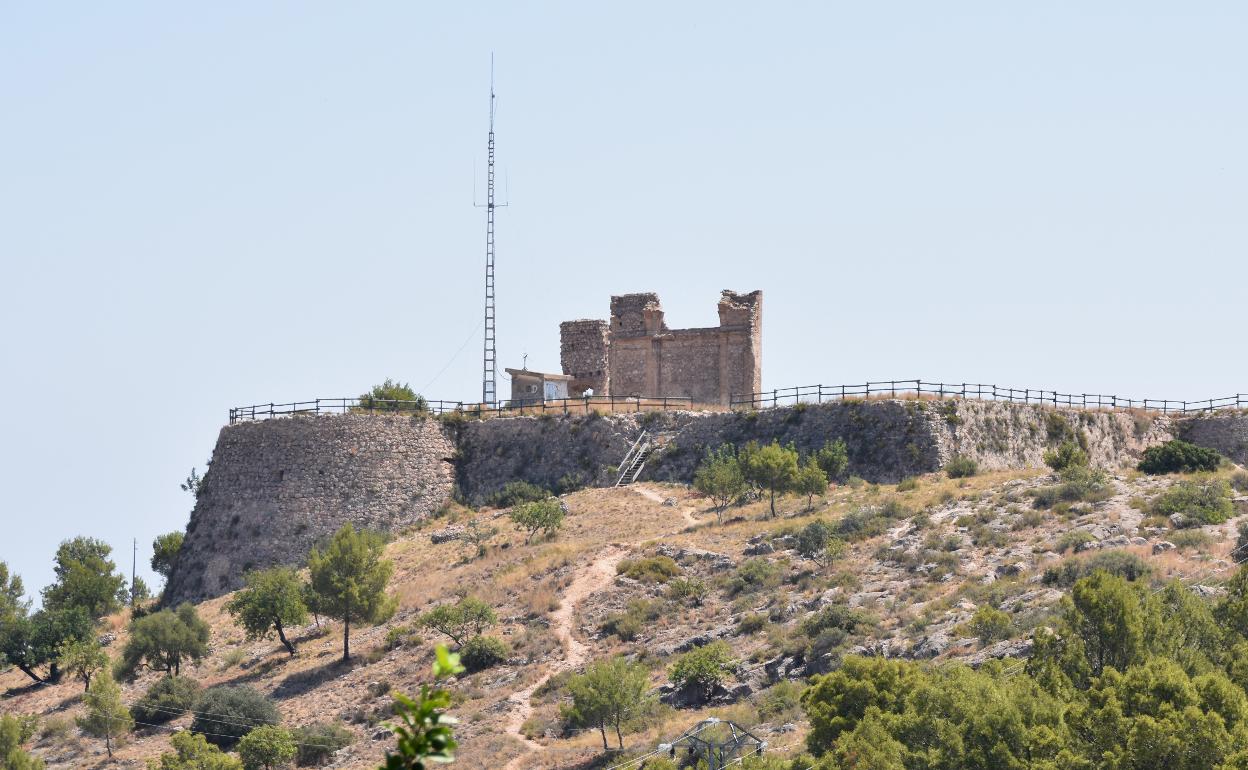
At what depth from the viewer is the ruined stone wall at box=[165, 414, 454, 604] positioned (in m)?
56.2

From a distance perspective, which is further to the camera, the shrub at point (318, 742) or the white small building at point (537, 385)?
the white small building at point (537, 385)

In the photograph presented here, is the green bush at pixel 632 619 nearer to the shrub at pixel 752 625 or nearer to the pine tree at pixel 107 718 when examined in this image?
the shrub at pixel 752 625

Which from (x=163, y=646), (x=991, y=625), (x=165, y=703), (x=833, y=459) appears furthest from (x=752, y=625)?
(x=163, y=646)

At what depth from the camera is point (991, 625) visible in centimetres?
3325

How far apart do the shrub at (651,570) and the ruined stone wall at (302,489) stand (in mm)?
13630

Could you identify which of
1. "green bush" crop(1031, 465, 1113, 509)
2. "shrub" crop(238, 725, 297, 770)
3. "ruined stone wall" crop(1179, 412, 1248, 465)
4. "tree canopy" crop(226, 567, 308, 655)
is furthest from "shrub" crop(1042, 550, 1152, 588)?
"ruined stone wall" crop(1179, 412, 1248, 465)

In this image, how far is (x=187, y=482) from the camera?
64062 mm

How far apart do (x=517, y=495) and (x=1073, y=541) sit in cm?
2176

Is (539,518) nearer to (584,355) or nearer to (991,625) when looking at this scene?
(584,355)

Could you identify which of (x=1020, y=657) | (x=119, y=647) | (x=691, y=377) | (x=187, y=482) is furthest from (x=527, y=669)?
(x=187, y=482)

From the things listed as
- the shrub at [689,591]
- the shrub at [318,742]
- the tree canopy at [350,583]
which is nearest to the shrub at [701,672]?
the shrub at [689,591]

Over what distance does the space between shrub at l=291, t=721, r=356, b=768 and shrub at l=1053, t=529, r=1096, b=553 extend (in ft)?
54.6

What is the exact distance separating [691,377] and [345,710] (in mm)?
24609

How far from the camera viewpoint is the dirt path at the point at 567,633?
3681 cm
